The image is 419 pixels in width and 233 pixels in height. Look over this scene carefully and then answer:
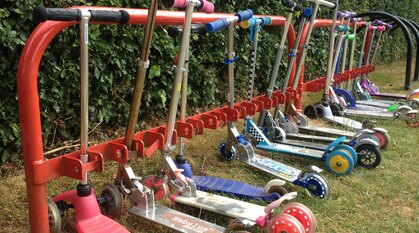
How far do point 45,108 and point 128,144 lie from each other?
3.14 ft

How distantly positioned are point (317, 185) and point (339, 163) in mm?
574

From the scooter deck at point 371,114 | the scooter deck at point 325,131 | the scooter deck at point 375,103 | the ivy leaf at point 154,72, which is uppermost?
the ivy leaf at point 154,72

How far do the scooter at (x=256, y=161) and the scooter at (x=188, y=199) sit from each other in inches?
21.1

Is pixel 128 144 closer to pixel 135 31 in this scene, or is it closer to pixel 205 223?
pixel 205 223

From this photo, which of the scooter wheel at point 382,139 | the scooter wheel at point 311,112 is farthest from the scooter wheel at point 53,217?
Result: the scooter wheel at point 311,112

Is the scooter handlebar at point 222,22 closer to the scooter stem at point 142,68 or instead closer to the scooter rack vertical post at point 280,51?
the scooter stem at point 142,68

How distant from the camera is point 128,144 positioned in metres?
2.43

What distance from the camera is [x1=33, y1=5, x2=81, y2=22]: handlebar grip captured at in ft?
5.80

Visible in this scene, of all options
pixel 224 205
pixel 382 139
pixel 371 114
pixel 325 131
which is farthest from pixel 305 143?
pixel 371 114

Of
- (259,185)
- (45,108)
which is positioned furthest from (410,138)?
(45,108)

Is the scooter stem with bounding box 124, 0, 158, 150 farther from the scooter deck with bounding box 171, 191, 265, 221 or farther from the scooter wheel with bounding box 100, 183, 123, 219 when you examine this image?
the scooter deck with bounding box 171, 191, 265, 221

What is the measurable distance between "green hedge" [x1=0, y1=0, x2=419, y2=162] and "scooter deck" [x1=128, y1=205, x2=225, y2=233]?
1109 millimetres

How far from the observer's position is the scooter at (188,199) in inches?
91.1

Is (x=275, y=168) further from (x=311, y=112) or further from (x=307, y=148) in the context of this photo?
(x=311, y=112)
